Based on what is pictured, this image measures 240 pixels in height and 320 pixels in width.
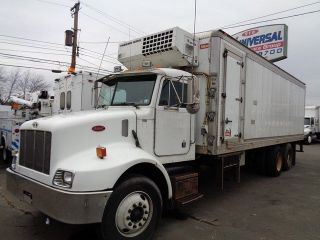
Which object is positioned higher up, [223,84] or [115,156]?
[223,84]

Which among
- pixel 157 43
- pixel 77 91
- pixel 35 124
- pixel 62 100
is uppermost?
pixel 157 43

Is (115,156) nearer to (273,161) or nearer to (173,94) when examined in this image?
(173,94)

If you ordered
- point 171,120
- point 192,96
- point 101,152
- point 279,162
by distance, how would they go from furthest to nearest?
point 279,162 < point 192,96 < point 171,120 < point 101,152

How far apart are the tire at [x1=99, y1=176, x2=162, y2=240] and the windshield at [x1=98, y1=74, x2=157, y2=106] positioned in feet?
4.68

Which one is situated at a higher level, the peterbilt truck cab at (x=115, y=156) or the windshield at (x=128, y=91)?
the windshield at (x=128, y=91)

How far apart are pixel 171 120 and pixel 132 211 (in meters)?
1.75

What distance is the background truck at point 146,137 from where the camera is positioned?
420 centimetres

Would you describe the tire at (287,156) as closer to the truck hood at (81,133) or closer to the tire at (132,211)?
the tire at (132,211)

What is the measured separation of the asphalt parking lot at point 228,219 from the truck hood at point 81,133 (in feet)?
3.81

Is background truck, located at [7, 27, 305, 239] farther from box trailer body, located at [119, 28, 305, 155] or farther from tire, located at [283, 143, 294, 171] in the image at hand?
tire, located at [283, 143, 294, 171]

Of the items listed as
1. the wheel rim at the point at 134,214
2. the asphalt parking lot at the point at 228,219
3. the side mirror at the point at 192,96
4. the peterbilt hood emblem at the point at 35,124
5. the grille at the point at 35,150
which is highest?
the side mirror at the point at 192,96

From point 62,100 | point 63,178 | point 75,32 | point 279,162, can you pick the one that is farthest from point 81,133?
point 75,32

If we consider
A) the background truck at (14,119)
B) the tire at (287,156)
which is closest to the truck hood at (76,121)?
the background truck at (14,119)

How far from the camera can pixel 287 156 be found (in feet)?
38.2
